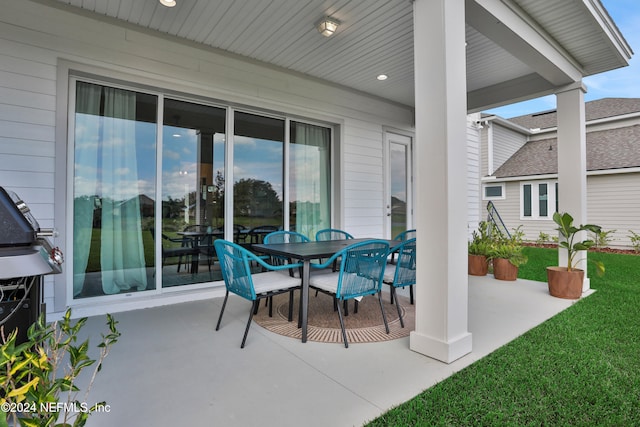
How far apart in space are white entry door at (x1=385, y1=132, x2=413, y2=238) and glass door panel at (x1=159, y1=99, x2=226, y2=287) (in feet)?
9.94

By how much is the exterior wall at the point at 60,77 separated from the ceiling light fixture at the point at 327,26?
1234 millimetres

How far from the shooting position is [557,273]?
3.93 metres

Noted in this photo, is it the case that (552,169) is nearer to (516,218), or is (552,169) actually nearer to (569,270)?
(516,218)

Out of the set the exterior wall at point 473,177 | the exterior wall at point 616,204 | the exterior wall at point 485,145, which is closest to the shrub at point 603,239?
the exterior wall at point 616,204

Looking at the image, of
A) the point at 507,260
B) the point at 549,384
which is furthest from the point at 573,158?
the point at 549,384

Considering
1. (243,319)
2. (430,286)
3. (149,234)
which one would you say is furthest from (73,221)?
(430,286)

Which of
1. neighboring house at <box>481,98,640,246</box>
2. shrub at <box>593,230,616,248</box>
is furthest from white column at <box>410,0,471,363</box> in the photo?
shrub at <box>593,230,616,248</box>

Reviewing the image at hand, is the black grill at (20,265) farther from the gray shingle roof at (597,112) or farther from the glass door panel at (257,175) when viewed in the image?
the gray shingle roof at (597,112)

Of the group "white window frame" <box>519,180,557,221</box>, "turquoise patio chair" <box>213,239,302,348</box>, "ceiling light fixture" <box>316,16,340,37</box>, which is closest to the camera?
"turquoise patio chair" <box>213,239,302,348</box>

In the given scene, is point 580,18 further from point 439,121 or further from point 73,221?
point 73,221

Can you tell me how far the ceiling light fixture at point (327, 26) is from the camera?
325 cm

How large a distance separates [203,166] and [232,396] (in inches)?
113

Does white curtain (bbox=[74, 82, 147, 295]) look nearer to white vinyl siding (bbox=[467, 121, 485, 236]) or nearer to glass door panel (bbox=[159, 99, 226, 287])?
glass door panel (bbox=[159, 99, 226, 287])

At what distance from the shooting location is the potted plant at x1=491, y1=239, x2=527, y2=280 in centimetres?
480
